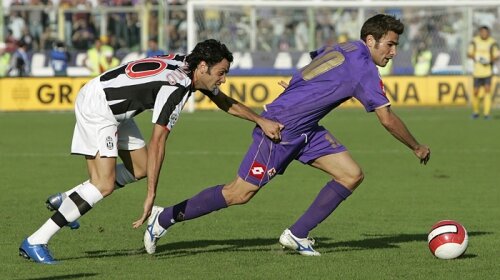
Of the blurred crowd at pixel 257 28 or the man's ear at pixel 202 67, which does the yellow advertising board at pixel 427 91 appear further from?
the man's ear at pixel 202 67

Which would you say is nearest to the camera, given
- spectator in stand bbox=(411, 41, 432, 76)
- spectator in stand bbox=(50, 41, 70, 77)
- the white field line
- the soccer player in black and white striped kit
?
the soccer player in black and white striped kit

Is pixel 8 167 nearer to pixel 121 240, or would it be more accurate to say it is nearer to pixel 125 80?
pixel 121 240

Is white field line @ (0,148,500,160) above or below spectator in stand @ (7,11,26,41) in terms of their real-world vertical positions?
above

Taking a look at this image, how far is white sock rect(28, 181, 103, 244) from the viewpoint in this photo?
916cm

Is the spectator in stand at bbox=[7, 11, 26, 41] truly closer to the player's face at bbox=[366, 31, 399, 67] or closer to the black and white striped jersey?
the black and white striped jersey

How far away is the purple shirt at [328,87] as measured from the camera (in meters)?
9.28

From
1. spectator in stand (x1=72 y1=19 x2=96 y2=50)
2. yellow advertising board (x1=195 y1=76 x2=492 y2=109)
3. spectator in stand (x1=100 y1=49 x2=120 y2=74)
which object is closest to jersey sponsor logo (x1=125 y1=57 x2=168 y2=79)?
yellow advertising board (x1=195 y1=76 x2=492 y2=109)

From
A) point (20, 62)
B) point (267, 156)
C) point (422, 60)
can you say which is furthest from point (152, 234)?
point (422, 60)

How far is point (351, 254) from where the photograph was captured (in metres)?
9.91

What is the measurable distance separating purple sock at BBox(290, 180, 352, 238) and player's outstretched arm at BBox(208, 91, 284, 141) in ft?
Result: 2.36

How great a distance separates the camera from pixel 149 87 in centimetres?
919

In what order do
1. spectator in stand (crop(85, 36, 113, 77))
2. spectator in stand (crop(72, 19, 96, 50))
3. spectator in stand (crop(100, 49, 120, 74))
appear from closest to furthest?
spectator in stand (crop(100, 49, 120, 74))
spectator in stand (crop(85, 36, 113, 77))
spectator in stand (crop(72, 19, 96, 50))

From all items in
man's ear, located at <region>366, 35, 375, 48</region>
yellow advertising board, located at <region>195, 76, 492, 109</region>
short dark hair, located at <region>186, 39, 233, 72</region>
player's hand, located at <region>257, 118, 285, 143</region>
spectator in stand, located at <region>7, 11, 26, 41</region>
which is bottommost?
yellow advertising board, located at <region>195, 76, 492, 109</region>

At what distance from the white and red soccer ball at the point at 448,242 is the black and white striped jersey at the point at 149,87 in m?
2.25
